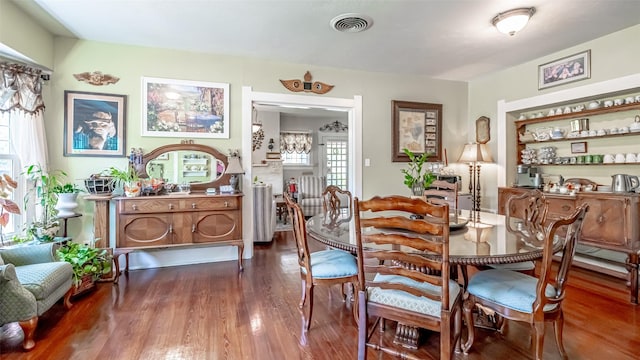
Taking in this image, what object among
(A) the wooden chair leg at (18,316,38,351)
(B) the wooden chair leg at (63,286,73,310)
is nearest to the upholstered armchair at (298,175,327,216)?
(B) the wooden chair leg at (63,286,73,310)

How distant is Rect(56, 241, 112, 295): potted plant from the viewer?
8.74 ft

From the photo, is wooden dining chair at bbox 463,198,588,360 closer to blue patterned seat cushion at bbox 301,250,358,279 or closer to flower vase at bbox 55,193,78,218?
blue patterned seat cushion at bbox 301,250,358,279

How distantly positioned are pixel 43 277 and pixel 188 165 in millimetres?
1825

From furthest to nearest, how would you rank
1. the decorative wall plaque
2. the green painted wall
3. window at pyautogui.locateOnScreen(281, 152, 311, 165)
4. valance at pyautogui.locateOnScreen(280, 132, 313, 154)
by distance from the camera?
1. window at pyautogui.locateOnScreen(281, 152, 311, 165)
2. valance at pyautogui.locateOnScreen(280, 132, 313, 154)
3. the decorative wall plaque
4. the green painted wall

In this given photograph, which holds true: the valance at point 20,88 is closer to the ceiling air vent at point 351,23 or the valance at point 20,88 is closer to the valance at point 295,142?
the ceiling air vent at point 351,23

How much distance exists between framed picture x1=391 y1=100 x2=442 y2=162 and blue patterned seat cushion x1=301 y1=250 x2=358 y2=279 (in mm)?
2677

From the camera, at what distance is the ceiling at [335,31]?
8.61 ft

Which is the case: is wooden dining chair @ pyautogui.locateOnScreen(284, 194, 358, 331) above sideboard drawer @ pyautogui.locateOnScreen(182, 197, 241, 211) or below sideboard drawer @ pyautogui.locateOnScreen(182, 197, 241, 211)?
below

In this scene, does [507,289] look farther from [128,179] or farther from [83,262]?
[128,179]

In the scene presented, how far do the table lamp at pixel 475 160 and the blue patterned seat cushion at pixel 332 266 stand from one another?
3.15 meters

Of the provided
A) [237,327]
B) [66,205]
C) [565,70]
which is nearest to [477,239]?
[237,327]

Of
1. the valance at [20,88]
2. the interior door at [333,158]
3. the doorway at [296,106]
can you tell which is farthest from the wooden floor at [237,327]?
the interior door at [333,158]

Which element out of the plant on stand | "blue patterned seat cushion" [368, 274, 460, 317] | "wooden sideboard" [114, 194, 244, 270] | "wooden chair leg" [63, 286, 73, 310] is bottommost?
"wooden chair leg" [63, 286, 73, 310]

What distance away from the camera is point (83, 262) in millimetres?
2725
